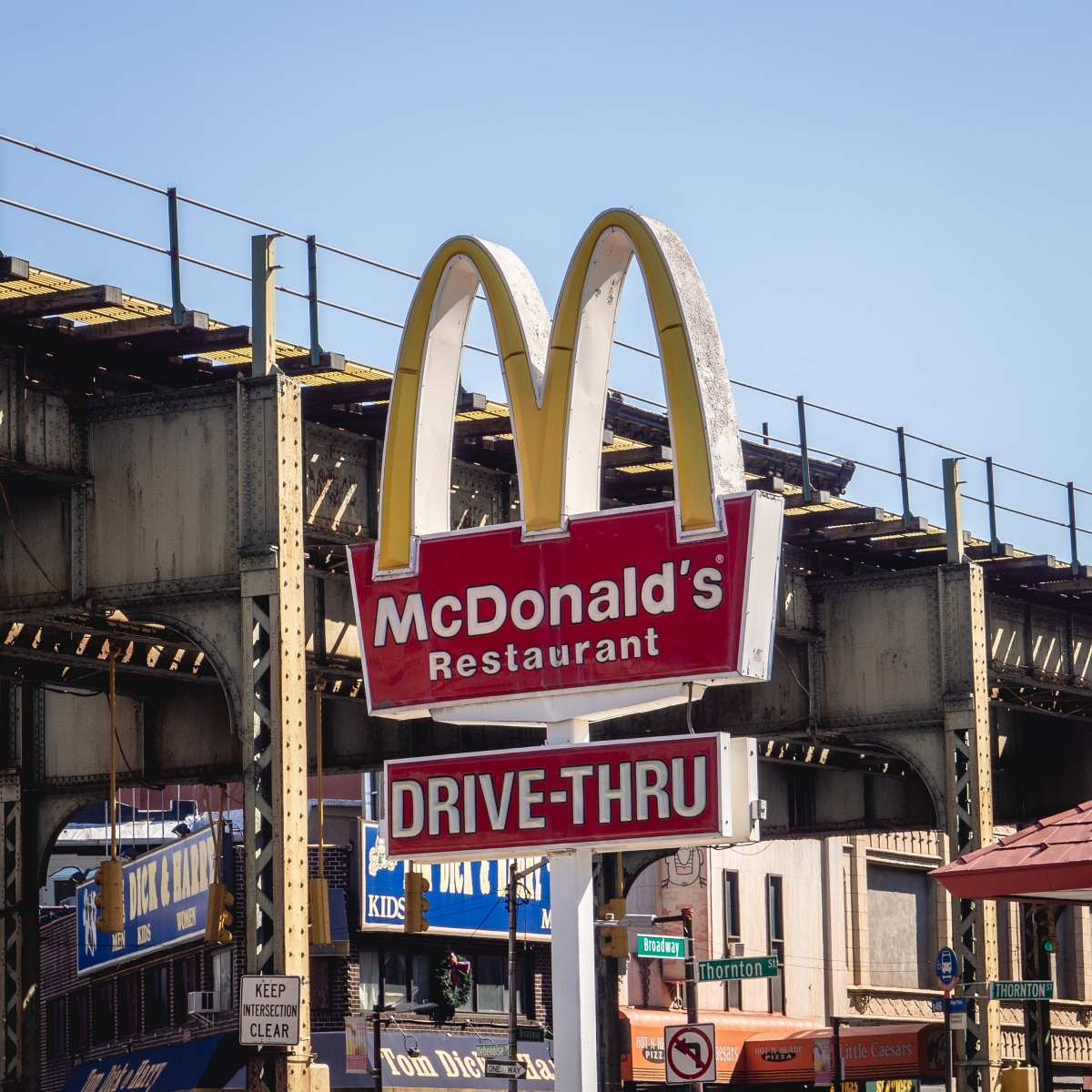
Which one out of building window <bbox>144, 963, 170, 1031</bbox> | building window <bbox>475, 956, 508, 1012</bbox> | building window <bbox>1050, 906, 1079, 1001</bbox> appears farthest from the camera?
building window <bbox>1050, 906, 1079, 1001</bbox>

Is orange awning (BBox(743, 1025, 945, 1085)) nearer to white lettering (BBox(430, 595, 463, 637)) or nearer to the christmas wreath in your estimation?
the christmas wreath

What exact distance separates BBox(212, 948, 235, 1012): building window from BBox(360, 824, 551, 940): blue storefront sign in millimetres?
3138

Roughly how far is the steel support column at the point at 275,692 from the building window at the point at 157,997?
94.2 feet

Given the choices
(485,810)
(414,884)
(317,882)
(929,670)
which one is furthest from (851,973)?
(485,810)

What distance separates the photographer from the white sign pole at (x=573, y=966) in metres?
17.0

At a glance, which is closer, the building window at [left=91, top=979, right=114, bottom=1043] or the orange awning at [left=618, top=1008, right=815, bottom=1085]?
the orange awning at [left=618, top=1008, right=815, bottom=1085]

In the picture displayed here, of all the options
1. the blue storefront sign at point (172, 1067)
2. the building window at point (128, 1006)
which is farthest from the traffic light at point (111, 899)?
the building window at point (128, 1006)

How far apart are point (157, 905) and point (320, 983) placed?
4.53 meters

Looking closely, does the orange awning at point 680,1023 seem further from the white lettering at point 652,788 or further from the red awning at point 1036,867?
the white lettering at point 652,788

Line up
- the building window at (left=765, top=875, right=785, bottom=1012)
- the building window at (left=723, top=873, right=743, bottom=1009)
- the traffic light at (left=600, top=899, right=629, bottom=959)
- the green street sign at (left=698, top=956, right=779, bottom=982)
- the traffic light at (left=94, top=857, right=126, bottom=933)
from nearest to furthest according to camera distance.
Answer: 1. the traffic light at (left=94, top=857, right=126, bottom=933)
2. the green street sign at (left=698, top=956, right=779, bottom=982)
3. the traffic light at (left=600, top=899, right=629, bottom=959)
4. the building window at (left=723, top=873, right=743, bottom=1009)
5. the building window at (left=765, top=875, right=785, bottom=1012)

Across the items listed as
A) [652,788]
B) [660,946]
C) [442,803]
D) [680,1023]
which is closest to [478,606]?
[442,803]

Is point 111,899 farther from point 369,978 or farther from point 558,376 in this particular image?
point 369,978

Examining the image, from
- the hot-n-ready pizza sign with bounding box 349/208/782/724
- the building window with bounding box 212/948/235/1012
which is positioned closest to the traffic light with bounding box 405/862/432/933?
the hot-n-ready pizza sign with bounding box 349/208/782/724

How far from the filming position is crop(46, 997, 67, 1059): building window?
5616 cm
